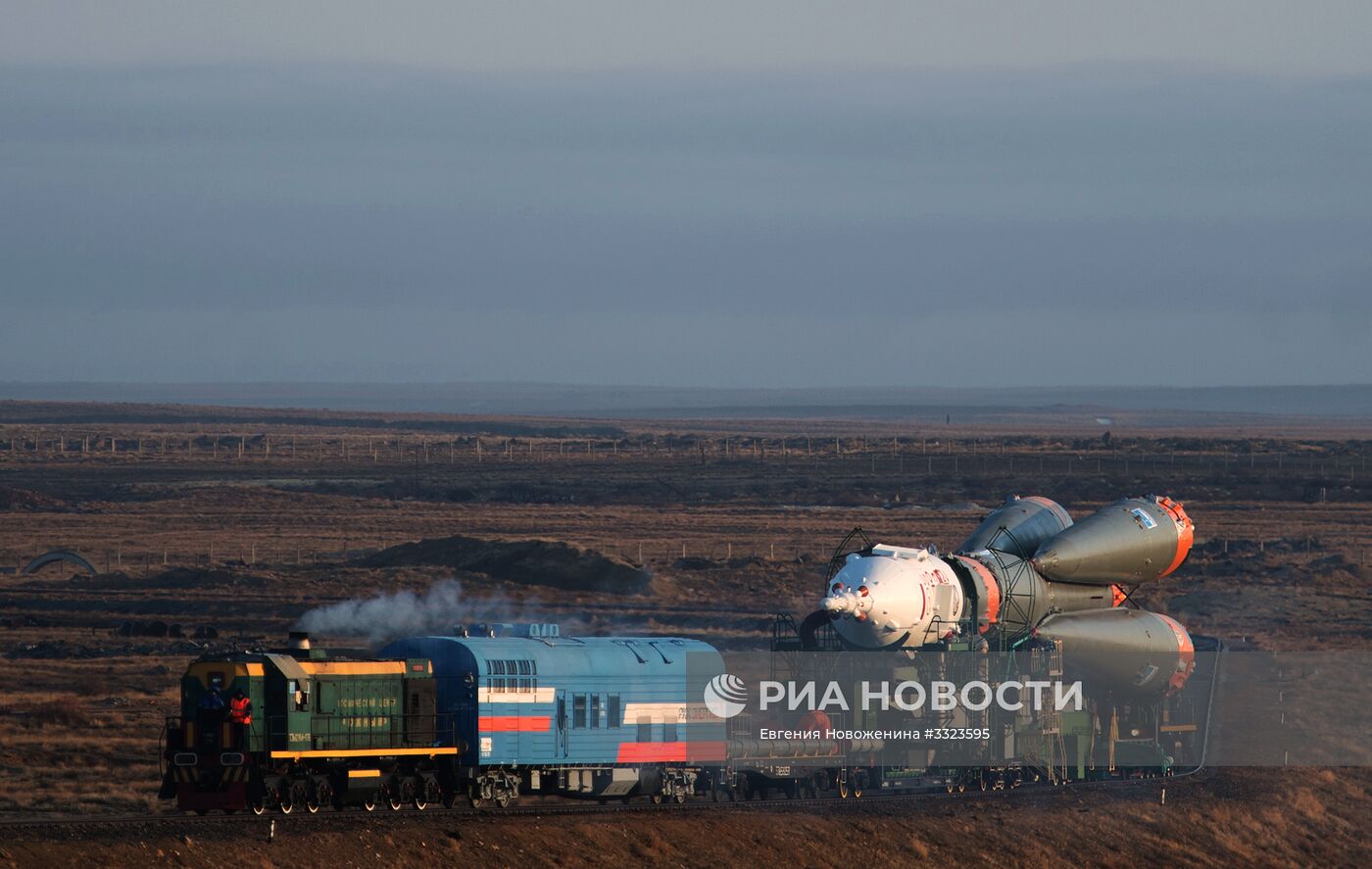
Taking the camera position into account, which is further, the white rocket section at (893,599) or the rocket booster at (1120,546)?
the rocket booster at (1120,546)

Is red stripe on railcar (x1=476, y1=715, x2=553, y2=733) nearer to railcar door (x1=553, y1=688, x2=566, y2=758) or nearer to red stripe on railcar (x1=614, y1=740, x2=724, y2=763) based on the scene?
railcar door (x1=553, y1=688, x2=566, y2=758)

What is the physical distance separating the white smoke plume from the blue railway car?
1556 cm

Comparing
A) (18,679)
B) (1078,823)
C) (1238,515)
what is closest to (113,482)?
(1238,515)

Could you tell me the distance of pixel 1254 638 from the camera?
6962cm

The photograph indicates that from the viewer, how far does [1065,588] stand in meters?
47.2

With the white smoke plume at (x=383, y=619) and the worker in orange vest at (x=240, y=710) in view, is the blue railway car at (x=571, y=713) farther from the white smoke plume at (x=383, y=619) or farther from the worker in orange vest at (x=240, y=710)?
the white smoke plume at (x=383, y=619)

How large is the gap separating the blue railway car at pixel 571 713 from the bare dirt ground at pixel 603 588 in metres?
1.59

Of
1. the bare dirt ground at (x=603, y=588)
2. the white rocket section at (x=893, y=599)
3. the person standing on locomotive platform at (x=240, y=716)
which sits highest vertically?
the white rocket section at (x=893, y=599)

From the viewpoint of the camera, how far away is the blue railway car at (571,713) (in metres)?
37.2

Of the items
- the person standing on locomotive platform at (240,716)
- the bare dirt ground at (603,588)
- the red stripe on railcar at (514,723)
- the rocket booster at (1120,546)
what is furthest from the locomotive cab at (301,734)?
the rocket booster at (1120,546)

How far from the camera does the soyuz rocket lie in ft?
139

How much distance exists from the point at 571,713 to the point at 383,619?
21352 millimetres

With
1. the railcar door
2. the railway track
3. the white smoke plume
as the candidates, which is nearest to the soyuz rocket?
the railway track

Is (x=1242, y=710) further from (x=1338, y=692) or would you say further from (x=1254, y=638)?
(x=1254, y=638)
